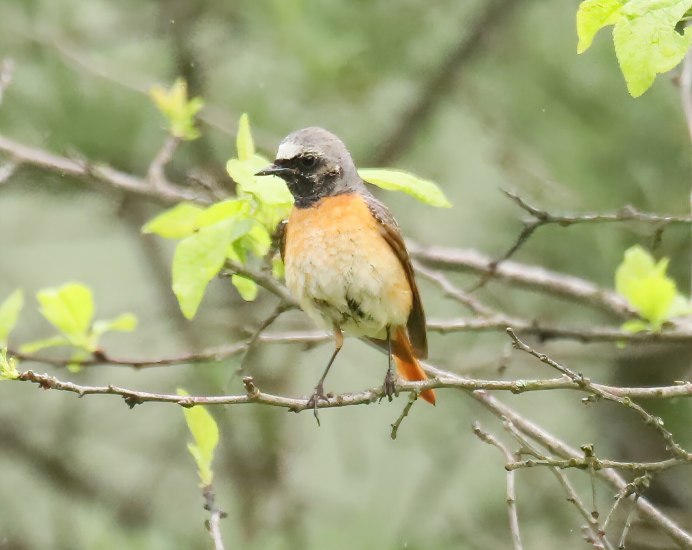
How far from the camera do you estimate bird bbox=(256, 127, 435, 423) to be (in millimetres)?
3717

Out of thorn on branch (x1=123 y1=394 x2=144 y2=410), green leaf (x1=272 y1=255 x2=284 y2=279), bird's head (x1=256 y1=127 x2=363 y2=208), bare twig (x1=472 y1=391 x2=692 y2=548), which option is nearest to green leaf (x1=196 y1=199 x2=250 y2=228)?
bird's head (x1=256 y1=127 x2=363 y2=208)

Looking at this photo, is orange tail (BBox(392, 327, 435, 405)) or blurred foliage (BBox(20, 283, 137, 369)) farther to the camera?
orange tail (BBox(392, 327, 435, 405))

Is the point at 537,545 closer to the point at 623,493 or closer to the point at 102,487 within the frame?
the point at 102,487

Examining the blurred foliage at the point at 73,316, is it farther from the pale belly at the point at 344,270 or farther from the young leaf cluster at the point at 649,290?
the young leaf cluster at the point at 649,290

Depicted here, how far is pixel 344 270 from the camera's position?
375 centimetres

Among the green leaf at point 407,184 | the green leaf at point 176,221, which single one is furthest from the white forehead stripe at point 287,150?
the green leaf at point 407,184

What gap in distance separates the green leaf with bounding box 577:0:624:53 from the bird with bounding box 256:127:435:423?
51.1 inches

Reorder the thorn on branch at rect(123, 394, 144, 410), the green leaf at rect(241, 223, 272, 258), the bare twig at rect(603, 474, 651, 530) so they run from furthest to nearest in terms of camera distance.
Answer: the green leaf at rect(241, 223, 272, 258), the thorn on branch at rect(123, 394, 144, 410), the bare twig at rect(603, 474, 651, 530)

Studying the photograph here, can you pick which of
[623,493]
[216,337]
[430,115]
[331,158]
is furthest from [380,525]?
[623,493]

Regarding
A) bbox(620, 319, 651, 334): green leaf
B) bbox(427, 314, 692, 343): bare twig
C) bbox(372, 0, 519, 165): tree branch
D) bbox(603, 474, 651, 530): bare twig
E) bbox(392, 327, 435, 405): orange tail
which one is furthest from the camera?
bbox(372, 0, 519, 165): tree branch

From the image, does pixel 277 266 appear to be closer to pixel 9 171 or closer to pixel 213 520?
pixel 213 520

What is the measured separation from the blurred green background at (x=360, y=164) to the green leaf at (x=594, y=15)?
3082 millimetres

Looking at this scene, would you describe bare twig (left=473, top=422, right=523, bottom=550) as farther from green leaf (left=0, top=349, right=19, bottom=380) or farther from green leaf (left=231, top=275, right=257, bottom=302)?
green leaf (left=0, top=349, right=19, bottom=380)

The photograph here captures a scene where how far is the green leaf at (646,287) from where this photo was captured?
3.64 meters
